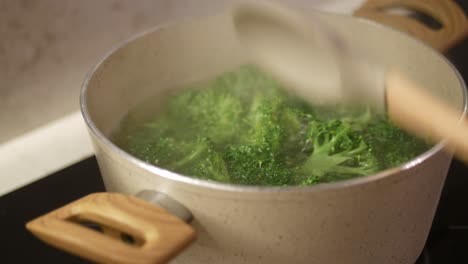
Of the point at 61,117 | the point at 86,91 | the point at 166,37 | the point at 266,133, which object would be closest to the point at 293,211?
the point at 266,133

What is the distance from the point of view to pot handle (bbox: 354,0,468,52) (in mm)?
1151

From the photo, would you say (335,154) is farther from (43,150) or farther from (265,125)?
(43,150)

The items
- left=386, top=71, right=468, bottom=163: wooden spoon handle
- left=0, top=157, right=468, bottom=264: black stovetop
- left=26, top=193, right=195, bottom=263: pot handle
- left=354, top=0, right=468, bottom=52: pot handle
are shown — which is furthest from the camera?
left=354, top=0, right=468, bottom=52: pot handle

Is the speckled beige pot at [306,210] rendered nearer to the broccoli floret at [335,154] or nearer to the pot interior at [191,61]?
the pot interior at [191,61]

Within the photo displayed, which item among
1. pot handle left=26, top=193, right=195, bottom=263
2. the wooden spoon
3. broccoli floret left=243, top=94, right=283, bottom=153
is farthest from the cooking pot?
broccoli floret left=243, top=94, right=283, bottom=153

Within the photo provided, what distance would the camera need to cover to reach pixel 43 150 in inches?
50.1

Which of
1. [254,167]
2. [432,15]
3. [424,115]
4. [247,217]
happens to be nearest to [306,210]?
[247,217]

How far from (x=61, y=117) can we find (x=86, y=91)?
50cm

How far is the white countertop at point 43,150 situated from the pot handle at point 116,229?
563 mm

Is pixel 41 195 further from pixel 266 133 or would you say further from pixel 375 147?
pixel 375 147

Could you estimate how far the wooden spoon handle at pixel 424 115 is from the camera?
751mm

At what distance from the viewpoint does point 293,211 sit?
66 cm

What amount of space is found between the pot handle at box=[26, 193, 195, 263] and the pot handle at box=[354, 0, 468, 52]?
30.7 inches

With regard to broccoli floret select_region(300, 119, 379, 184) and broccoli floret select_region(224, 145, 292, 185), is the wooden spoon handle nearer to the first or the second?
broccoli floret select_region(300, 119, 379, 184)
